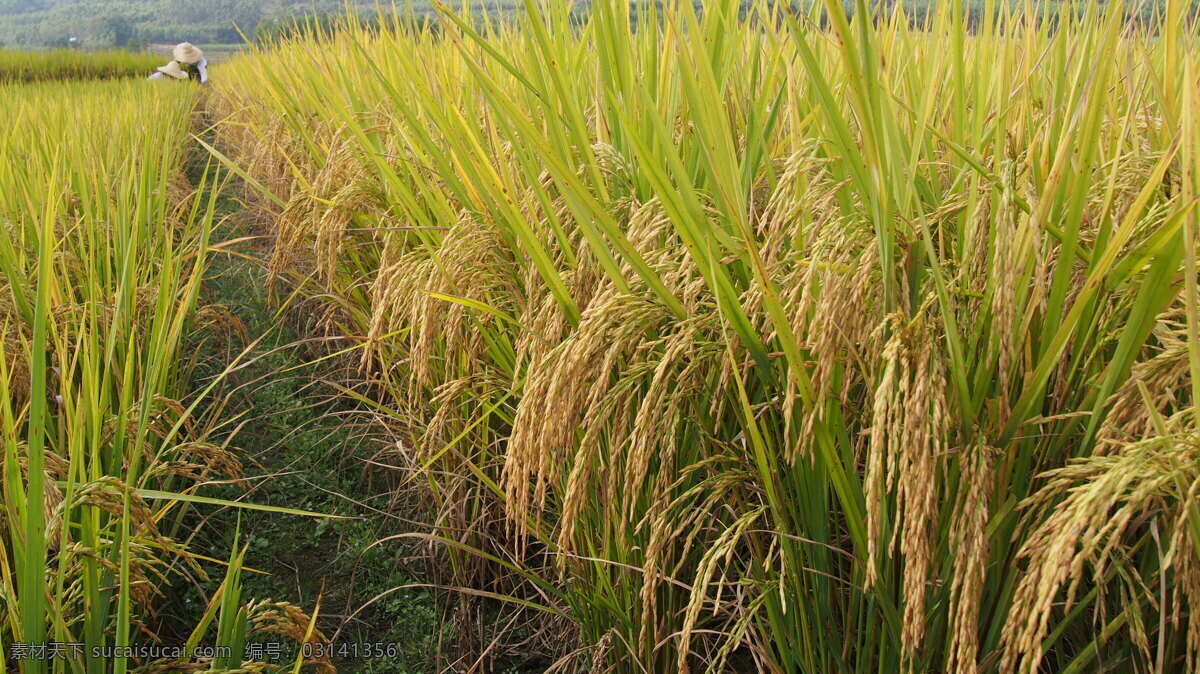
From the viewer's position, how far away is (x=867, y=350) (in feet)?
3.58

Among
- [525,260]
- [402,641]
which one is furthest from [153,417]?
[525,260]

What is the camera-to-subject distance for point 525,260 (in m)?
1.54

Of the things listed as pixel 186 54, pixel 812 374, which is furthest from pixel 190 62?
pixel 812 374

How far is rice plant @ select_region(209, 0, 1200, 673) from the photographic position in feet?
2.74

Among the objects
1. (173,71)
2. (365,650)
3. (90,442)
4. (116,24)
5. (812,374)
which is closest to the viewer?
(812,374)

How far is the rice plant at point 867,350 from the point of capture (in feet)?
2.74

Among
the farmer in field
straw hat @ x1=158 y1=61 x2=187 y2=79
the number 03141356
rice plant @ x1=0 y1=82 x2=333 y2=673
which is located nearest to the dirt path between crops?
the number 03141356

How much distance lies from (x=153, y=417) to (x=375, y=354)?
0.65 metres

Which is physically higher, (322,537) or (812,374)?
(812,374)

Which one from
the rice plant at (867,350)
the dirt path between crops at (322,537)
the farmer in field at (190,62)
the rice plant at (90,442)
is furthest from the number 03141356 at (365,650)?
the farmer in field at (190,62)

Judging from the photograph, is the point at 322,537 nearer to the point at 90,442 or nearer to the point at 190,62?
the point at 90,442

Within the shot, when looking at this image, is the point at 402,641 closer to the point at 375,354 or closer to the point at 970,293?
the point at 375,354

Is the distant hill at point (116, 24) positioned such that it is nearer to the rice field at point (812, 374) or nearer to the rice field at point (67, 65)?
the rice field at point (67, 65)

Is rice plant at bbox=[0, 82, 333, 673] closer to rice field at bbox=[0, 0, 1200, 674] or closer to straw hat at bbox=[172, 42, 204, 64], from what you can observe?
rice field at bbox=[0, 0, 1200, 674]
